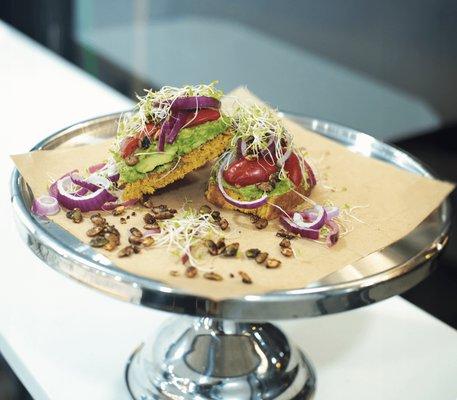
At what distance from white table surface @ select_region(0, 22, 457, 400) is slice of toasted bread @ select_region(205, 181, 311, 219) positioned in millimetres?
279

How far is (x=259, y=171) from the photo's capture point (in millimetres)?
963

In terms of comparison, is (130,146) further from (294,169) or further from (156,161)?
(294,169)

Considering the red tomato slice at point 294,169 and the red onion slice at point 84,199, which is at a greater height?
the red tomato slice at point 294,169

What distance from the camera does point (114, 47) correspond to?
3.87m

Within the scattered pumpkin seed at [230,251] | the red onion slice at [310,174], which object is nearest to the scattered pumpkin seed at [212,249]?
the scattered pumpkin seed at [230,251]

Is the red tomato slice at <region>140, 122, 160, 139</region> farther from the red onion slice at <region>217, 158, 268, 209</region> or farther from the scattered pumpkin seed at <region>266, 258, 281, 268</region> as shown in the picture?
the scattered pumpkin seed at <region>266, 258, 281, 268</region>

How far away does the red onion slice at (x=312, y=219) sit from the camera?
2.99 feet

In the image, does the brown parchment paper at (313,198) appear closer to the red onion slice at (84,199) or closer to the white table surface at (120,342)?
the red onion slice at (84,199)

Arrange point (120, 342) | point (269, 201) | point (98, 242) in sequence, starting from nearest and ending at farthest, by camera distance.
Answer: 1. point (98, 242)
2. point (269, 201)
3. point (120, 342)

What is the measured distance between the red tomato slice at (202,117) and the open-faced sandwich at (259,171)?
0.03 meters

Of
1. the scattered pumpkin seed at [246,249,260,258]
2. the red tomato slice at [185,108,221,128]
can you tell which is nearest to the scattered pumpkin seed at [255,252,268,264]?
the scattered pumpkin seed at [246,249,260,258]

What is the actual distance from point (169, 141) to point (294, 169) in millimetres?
166

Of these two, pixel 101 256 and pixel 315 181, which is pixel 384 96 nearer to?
pixel 315 181

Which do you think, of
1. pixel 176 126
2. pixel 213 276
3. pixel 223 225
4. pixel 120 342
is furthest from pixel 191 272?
pixel 120 342
